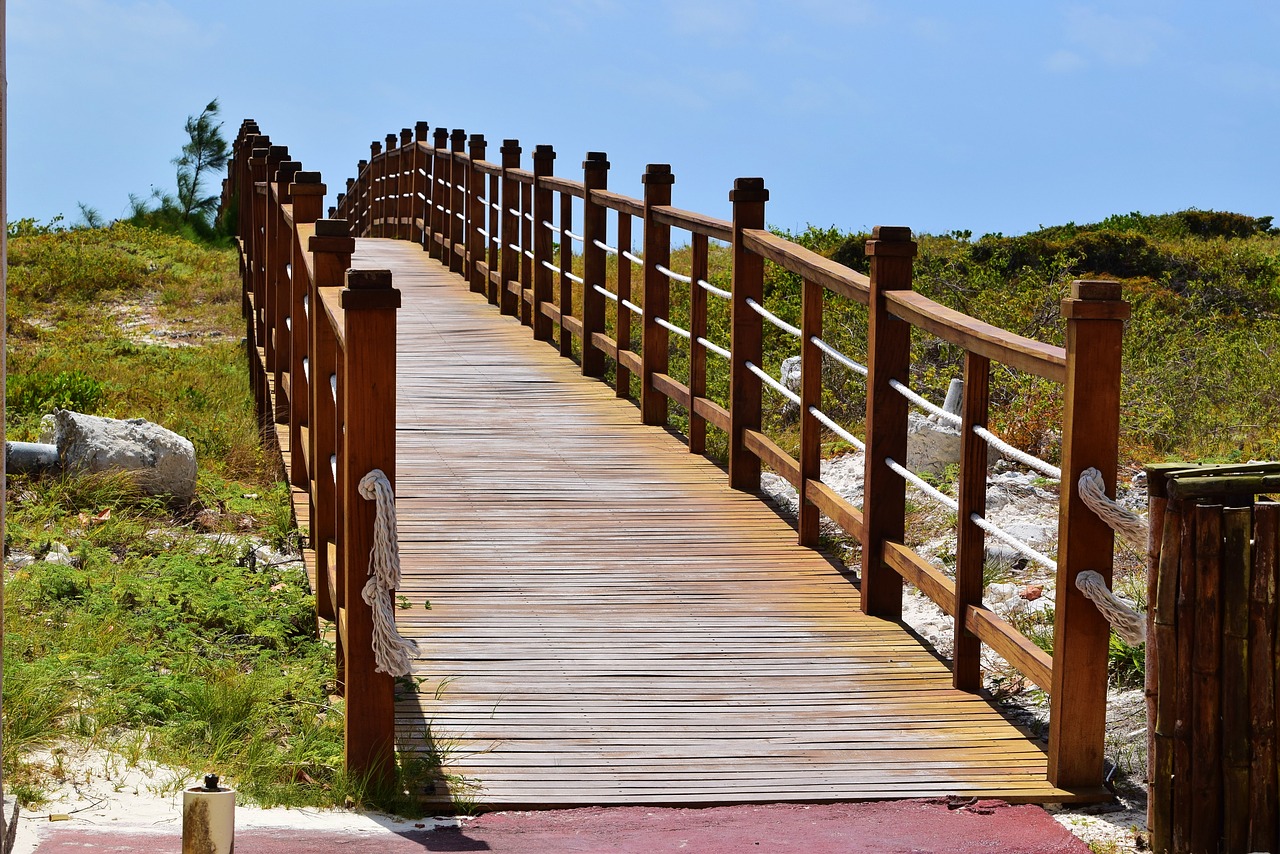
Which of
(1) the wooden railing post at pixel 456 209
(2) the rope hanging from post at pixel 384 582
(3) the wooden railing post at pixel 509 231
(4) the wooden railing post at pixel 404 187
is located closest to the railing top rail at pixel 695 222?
(2) the rope hanging from post at pixel 384 582

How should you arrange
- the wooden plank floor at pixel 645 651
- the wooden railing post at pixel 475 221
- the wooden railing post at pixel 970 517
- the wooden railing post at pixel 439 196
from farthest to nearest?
1. the wooden railing post at pixel 439 196
2. the wooden railing post at pixel 475 221
3. the wooden railing post at pixel 970 517
4. the wooden plank floor at pixel 645 651

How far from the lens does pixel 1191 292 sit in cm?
1959

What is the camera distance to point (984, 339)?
4.86m

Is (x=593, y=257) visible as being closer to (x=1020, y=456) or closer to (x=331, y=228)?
(x=331, y=228)

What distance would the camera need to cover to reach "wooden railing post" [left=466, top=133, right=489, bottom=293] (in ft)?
49.2

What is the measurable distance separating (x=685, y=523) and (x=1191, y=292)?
47.1 ft

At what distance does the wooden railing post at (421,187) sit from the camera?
19266mm

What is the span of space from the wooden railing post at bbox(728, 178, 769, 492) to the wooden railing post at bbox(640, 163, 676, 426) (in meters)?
1.15

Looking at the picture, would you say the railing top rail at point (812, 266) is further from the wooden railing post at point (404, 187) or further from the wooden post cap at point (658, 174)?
the wooden railing post at point (404, 187)

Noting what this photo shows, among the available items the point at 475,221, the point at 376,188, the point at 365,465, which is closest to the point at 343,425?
the point at 365,465

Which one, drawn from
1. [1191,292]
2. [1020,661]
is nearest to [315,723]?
[1020,661]

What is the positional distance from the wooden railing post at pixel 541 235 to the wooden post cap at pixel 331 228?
6437 mm

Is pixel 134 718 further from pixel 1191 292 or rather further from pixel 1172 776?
pixel 1191 292

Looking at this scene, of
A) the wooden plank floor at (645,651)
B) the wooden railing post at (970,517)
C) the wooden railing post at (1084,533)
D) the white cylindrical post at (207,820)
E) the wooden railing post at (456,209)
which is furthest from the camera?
the wooden railing post at (456,209)
